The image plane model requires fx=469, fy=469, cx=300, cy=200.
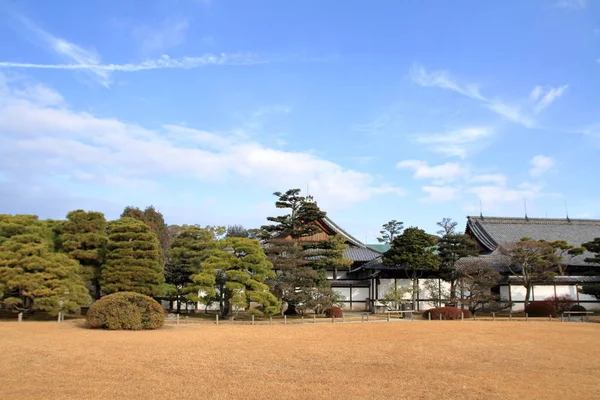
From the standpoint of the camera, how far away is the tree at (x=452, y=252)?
3459 cm

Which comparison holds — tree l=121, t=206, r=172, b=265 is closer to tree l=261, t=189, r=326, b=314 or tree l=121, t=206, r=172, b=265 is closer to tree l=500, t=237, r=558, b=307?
tree l=261, t=189, r=326, b=314

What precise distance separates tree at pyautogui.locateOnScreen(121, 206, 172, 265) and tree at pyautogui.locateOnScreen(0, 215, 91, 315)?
65.8 feet

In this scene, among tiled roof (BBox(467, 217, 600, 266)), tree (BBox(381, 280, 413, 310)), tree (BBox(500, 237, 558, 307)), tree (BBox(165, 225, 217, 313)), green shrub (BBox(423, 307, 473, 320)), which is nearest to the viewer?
green shrub (BBox(423, 307, 473, 320))

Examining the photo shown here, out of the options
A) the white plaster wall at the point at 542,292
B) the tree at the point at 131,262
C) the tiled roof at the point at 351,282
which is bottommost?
the white plaster wall at the point at 542,292

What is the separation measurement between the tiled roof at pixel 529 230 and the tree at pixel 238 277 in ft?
73.3

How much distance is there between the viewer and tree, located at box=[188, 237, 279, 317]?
27.5 meters

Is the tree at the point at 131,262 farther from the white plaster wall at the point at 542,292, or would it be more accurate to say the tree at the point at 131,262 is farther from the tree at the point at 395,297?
the white plaster wall at the point at 542,292

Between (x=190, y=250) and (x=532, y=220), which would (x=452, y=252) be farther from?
(x=190, y=250)

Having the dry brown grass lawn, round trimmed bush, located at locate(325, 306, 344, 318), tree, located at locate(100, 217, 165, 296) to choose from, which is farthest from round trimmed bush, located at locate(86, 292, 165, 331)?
round trimmed bush, located at locate(325, 306, 344, 318)

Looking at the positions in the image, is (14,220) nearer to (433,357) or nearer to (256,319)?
(256,319)

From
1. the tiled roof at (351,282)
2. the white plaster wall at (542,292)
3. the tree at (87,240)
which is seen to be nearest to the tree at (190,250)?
the tree at (87,240)

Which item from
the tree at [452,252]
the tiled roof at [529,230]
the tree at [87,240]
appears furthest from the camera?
the tiled roof at [529,230]

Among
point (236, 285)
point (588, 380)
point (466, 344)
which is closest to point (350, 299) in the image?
point (236, 285)

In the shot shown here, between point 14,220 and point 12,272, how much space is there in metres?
4.44
